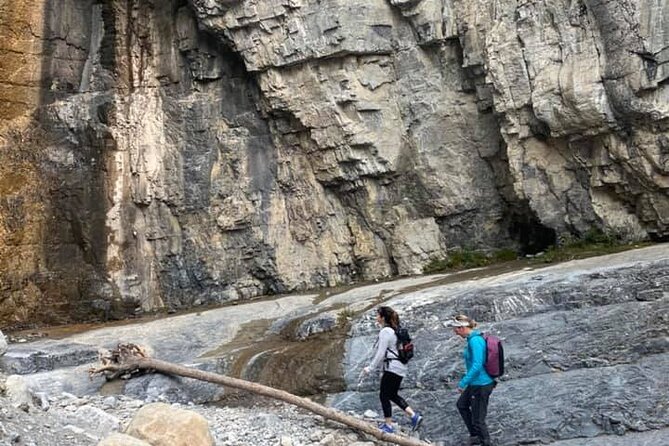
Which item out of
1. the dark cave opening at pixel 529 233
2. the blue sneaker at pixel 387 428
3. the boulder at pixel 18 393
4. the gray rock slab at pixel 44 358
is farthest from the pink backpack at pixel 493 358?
the dark cave opening at pixel 529 233

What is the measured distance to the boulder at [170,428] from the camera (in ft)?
32.6

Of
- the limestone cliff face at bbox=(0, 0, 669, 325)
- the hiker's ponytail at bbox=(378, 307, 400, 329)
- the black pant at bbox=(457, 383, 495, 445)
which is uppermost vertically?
the limestone cliff face at bbox=(0, 0, 669, 325)

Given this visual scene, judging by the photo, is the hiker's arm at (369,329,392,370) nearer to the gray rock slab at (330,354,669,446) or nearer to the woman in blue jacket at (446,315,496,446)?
the woman in blue jacket at (446,315,496,446)

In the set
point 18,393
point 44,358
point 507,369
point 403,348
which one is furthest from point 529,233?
point 18,393

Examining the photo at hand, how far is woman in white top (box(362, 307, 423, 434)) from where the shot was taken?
35.8 feet

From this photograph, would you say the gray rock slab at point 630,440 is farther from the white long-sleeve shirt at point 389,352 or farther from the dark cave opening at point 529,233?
the dark cave opening at point 529,233

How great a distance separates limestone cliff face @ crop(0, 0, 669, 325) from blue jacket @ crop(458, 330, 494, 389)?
1329cm

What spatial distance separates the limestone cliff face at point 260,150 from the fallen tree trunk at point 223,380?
10.0 metres

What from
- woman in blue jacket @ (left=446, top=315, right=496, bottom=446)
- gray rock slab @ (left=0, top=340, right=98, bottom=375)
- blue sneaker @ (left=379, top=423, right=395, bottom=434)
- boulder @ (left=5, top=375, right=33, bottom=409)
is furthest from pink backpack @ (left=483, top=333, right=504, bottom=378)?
gray rock slab @ (left=0, top=340, right=98, bottom=375)

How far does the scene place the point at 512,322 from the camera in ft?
47.1

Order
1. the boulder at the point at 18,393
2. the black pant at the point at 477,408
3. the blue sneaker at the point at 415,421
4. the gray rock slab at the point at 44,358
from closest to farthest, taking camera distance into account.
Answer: the black pant at the point at 477,408
the blue sneaker at the point at 415,421
the boulder at the point at 18,393
the gray rock slab at the point at 44,358

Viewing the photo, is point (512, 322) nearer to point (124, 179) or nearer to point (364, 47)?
point (364, 47)

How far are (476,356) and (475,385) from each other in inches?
16.8

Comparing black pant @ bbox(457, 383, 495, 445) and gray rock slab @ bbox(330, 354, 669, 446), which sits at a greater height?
black pant @ bbox(457, 383, 495, 445)
